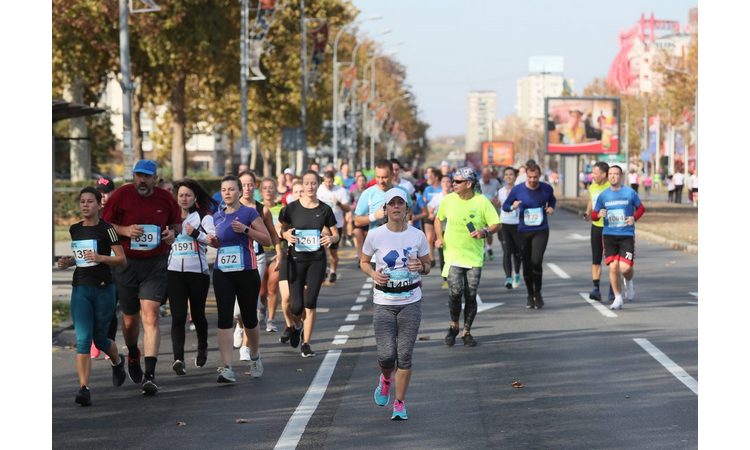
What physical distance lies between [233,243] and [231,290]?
39 cm

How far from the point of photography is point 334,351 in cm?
1352

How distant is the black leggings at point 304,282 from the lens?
13.3 meters

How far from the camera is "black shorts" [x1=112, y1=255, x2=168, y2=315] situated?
1151cm

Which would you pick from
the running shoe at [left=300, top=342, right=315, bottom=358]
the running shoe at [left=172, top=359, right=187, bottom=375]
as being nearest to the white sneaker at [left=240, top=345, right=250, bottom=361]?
the running shoe at [left=300, top=342, right=315, bottom=358]

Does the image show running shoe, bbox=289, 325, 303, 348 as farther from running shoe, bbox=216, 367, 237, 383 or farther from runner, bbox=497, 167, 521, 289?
runner, bbox=497, 167, 521, 289

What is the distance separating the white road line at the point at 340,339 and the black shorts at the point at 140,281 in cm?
289

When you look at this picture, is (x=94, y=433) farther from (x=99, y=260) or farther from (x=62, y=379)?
(x=62, y=379)

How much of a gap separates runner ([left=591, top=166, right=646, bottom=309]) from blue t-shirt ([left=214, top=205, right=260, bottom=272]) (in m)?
6.93

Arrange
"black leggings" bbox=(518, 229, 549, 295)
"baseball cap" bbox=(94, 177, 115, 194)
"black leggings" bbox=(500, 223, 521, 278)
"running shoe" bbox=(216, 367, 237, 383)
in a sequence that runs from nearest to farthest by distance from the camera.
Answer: "running shoe" bbox=(216, 367, 237, 383), "baseball cap" bbox=(94, 177, 115, 194), "black leggings" bbox=(518, 229, 549, 295), "black leggings" bbox=(500, 223, 521, 278)

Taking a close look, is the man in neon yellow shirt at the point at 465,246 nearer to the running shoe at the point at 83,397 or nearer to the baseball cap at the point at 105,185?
the baseball cap at the point at 105,185

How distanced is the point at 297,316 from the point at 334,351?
477mm

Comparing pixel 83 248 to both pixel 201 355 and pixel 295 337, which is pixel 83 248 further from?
pixel 295 337

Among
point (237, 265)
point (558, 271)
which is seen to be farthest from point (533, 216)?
point (237, 265)

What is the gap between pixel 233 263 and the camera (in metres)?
11.7
